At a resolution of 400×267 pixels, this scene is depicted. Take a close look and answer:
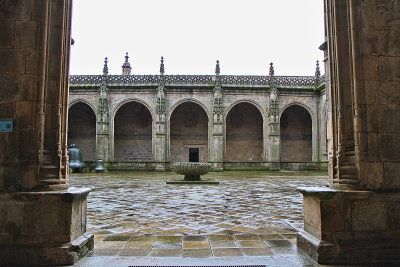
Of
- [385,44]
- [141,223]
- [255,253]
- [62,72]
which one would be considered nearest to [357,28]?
[385,44]

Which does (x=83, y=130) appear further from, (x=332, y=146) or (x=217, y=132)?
(x=332, y=146)

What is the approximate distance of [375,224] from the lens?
3.46 metres

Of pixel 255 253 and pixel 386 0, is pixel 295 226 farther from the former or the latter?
pixel 386 0

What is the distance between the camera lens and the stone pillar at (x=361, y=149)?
3.41 m

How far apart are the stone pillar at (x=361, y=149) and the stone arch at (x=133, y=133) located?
24.1 meters

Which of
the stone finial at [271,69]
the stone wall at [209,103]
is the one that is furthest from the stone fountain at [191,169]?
the stone finial at [271,69]

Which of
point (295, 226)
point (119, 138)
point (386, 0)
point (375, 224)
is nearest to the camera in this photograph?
point (375, 224)

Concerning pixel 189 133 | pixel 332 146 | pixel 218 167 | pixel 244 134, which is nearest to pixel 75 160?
pixel 189 133

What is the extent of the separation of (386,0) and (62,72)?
12.8 ft

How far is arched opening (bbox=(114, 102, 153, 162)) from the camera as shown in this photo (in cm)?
2722

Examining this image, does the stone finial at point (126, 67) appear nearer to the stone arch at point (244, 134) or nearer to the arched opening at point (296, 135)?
the stone arch at point (244, 134)

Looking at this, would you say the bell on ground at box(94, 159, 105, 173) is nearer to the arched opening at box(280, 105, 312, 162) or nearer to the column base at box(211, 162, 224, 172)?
the column base at box(211, 162, 224, 172)

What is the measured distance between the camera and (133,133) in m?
27.4

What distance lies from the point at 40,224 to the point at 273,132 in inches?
896
